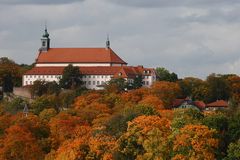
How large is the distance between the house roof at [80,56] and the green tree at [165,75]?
8.00 metres

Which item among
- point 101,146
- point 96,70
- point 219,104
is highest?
point 96,70

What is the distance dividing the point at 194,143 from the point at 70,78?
288 feet

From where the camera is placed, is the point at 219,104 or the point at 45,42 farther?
the point at 45,42

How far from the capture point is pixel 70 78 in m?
144

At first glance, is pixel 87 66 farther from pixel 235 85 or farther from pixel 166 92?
pixel 166 92

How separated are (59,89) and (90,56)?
23.2 metres

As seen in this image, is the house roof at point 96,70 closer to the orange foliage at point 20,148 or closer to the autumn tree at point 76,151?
the orange foliage at point 20,148

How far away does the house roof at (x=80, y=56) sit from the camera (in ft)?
518

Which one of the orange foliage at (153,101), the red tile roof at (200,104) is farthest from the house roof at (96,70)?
the orange foliage at (153,101)

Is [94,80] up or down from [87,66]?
down

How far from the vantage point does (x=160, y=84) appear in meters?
124

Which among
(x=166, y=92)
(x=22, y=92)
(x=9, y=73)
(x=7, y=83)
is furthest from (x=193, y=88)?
(x=9, y=73)

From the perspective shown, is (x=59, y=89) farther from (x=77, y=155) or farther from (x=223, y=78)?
(x=77, y=155)

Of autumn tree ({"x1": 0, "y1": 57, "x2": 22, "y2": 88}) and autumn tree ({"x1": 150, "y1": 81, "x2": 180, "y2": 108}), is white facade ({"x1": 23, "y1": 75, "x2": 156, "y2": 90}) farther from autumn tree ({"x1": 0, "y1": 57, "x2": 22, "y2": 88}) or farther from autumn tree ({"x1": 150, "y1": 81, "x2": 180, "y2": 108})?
autumn tree ({"x1": 150, "y1": 81, "x2": 180, "y2": 108})
